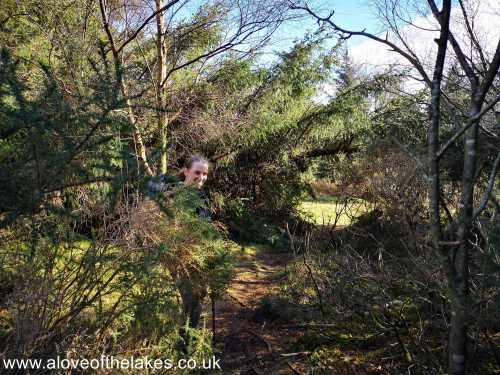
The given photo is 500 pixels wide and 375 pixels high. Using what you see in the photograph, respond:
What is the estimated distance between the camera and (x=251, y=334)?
453cm

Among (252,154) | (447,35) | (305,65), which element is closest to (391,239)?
(252,154)

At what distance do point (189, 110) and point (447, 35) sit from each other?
4.90 metres

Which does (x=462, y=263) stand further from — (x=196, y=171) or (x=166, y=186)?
(x=196, y=171)

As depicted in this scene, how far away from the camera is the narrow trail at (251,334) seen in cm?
380

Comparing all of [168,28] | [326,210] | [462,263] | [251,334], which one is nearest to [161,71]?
[168,28]

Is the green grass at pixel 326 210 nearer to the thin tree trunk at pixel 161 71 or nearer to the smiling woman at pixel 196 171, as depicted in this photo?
the thin tree trunk at pixel 161 71

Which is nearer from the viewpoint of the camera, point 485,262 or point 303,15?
point 485,262

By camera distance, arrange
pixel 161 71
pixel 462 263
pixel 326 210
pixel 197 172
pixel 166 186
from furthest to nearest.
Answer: pixel 326 210 < pixel 161 71 < pixel 197 172 < pixel 166 186 < pixel 462 263

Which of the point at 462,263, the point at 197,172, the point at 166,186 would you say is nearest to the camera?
the point at 462,263

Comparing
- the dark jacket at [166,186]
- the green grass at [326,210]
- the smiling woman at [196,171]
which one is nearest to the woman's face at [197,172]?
the smiling woman at [196,171]

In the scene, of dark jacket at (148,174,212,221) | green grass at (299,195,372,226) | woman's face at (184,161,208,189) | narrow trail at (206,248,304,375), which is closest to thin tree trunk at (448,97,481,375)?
narrow trail at (206,248,304,375)

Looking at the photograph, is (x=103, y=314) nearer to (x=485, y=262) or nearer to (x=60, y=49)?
(x=485, y=262)

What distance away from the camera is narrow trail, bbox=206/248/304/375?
3.80 m

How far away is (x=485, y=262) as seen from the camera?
101 inches
